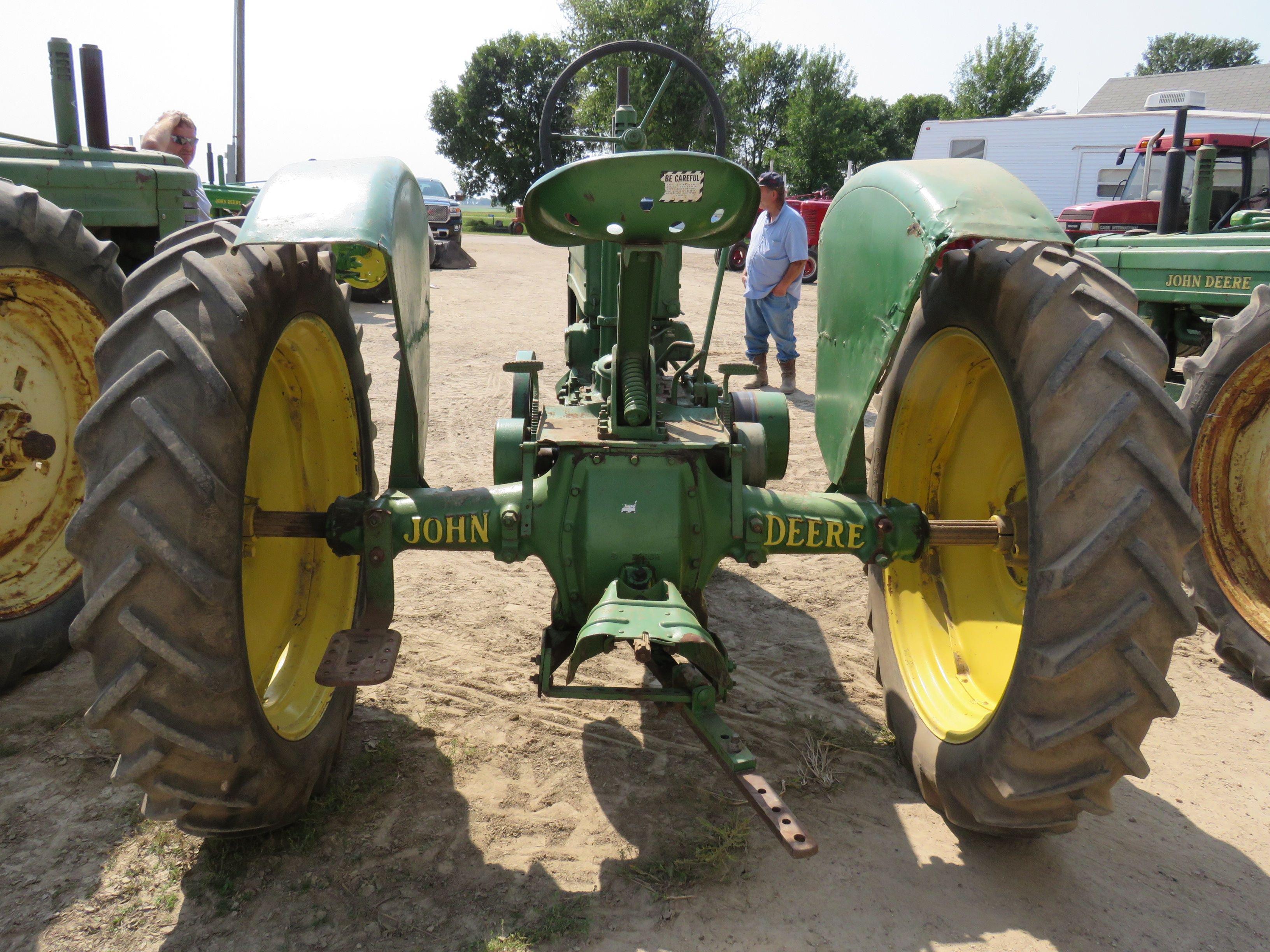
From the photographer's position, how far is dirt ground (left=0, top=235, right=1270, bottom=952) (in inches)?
85.0

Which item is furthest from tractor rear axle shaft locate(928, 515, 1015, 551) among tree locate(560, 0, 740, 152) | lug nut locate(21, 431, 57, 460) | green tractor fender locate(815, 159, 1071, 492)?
tree locate(560, 0, 740, 152)

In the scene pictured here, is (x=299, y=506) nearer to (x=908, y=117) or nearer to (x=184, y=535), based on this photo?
(x=184, y=535)

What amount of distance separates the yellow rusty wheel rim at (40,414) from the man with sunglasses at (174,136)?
11.5 ft

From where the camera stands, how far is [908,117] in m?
42.5

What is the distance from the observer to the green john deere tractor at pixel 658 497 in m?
1.87

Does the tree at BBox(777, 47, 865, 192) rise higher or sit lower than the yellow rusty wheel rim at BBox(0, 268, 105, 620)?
higher

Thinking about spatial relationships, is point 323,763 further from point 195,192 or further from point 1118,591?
point 195,192

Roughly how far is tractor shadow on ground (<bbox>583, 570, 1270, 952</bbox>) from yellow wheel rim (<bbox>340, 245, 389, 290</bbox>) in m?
1.57

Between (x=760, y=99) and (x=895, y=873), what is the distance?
141ft

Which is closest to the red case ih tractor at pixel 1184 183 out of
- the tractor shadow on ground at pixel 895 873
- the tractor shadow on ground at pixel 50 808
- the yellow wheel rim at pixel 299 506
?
the tractor shadow on ground at pixel 895 873

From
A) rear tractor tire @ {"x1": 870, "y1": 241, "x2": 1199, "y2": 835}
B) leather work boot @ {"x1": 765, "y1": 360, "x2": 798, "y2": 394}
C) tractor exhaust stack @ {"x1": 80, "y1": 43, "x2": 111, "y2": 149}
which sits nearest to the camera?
rear tractor tire @ {"x1": 870, "y1": 241, "x2": 1199, "y2": 835}

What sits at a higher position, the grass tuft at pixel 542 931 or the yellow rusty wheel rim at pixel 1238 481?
the yellow rusty wheel rim at pixel 1238 481

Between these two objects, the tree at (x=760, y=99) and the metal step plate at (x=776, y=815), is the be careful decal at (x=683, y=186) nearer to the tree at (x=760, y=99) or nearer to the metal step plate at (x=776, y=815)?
the metal step plate at (x=776, y=815)

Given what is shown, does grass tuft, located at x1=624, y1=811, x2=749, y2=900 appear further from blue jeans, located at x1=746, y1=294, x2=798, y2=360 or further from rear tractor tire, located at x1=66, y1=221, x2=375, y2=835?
blue jeans, located at x1=746, y1=294, x2=798, y2=360
